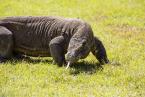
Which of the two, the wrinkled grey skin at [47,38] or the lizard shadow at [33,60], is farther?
the lizard shadow at [33,60]

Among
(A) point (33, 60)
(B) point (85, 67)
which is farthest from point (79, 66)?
(A) point (33, 60)

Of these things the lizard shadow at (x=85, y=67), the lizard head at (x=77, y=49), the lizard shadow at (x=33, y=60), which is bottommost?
the lizard shadow at (x=33, y=60)

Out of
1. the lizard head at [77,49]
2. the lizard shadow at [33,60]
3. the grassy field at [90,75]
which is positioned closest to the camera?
the grassy field at [90,75]

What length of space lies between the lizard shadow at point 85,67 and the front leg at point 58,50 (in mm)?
440

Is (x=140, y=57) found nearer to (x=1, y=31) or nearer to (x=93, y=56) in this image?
(x=93, y=56)

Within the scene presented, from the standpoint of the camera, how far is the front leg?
15477 millimetres

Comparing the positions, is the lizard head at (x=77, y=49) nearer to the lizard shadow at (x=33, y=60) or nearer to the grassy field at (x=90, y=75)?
the grassy field at (x=90, y=75)

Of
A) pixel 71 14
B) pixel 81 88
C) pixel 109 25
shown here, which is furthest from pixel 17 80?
pixel 71 14

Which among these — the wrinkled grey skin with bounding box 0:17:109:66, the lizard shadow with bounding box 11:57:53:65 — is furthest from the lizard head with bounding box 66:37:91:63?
the lizard shadow with bounding box 11:57:53:65

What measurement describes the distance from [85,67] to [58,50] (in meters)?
0.98

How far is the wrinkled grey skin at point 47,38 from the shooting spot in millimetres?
15477

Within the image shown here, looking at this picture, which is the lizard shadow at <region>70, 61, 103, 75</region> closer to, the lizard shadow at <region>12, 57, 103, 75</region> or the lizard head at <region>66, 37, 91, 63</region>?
the lizard shadow at <region>12, 57, 103, 75</region>

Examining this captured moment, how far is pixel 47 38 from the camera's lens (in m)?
16.5

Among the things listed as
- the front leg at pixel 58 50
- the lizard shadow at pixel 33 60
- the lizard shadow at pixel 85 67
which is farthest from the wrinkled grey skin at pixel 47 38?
the lizard shadow at pixel 85 67
